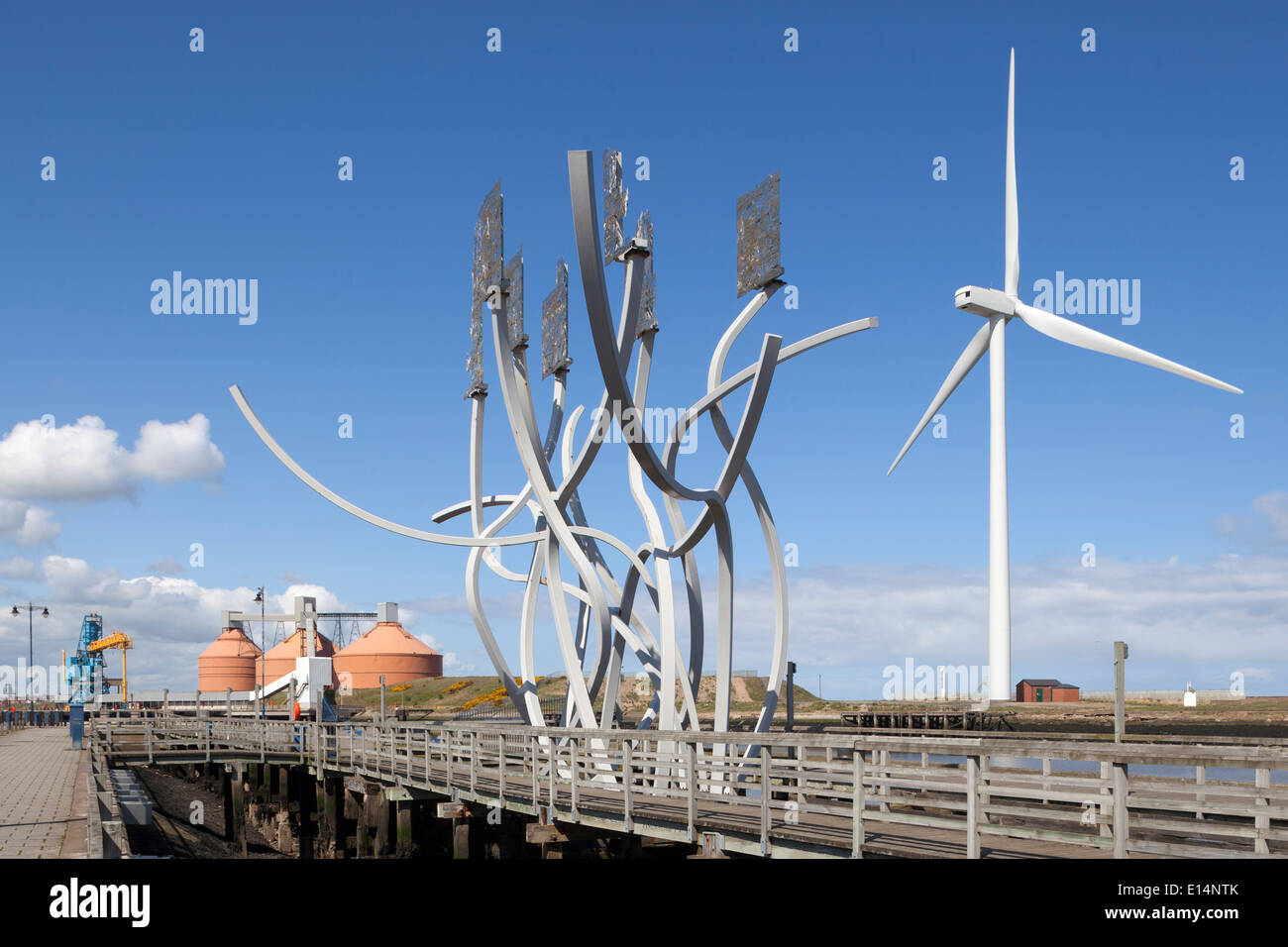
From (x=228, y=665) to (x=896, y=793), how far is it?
107 meters

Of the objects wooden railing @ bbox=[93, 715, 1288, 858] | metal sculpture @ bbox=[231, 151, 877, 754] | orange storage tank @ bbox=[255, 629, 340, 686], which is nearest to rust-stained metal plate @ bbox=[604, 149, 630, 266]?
metal sculpture @ bbox=[231, 151, 877, 754]

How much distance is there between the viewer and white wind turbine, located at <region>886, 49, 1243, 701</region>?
3403 cm

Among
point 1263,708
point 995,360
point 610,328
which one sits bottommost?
point 1263,708

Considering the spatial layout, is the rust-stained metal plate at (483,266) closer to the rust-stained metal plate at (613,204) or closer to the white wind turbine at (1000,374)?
the rust-stained metal plate at (613,204)

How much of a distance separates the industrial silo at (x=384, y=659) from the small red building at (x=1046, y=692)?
5275cm

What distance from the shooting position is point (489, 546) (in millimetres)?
26812

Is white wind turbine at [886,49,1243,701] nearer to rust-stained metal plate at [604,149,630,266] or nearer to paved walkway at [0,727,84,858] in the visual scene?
rust-stained metal plate at [604,149,630,266]

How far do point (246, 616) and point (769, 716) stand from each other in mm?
41433

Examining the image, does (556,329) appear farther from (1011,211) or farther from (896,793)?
(1011,211)

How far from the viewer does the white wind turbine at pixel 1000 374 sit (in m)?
34.0

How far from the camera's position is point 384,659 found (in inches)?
4220

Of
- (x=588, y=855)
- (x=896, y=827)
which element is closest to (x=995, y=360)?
(x=588, y=855)

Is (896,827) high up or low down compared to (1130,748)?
down
